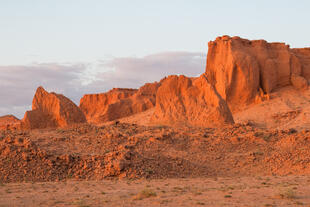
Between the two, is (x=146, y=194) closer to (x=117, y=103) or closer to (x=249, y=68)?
(x=249, y=68)

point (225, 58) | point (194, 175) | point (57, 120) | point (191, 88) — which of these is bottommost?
point (194, 175)

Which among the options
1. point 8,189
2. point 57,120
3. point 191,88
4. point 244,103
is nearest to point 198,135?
point 191,88

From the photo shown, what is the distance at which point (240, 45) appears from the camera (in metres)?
44.9

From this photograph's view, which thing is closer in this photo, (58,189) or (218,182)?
(58,189)

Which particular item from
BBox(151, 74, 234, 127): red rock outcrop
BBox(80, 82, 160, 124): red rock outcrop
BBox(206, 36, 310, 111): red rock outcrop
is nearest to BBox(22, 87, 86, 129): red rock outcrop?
BBox(151, 74, 234, 127): red rock outcrop

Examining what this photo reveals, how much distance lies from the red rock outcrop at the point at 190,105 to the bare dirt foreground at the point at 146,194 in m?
10.6

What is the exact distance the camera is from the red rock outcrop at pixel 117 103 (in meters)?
55.4

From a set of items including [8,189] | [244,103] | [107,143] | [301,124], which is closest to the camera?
[8,189]

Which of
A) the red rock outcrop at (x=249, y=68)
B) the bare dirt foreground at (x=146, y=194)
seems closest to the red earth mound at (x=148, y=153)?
the bare dirt foreground at (x=146, y=194)

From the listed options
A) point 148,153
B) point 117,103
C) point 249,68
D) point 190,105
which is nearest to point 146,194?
point 148,153

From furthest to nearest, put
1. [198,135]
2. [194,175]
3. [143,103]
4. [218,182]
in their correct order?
[143,103] → [198,135] → [194,175] → [218,182]

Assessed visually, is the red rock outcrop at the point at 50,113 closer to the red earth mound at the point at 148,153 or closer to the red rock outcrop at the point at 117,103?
the red earth mound at the point at 148,153

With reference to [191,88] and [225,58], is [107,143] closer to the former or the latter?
[191,88]

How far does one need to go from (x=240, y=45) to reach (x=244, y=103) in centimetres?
697
